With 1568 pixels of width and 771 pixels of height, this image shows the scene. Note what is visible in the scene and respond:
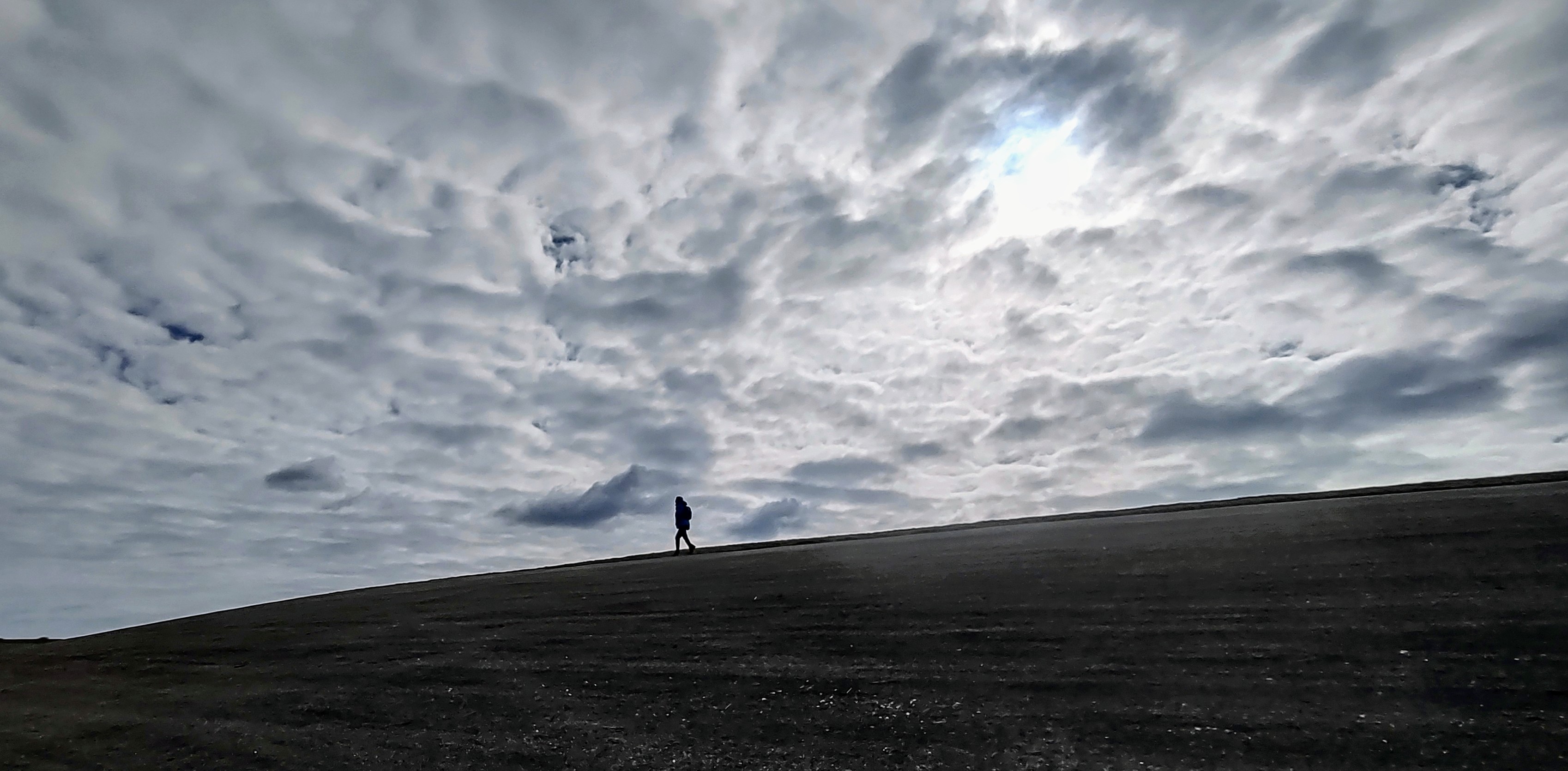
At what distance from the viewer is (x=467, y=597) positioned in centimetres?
1350

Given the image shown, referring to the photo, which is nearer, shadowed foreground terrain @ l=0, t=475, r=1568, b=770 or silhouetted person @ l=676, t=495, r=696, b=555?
shadowed foreground terrain @ l=0, t=475, r=1568, b=770

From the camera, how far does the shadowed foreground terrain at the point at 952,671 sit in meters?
4.57

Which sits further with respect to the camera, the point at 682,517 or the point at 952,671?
the point at 682,517

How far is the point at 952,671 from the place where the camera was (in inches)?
239

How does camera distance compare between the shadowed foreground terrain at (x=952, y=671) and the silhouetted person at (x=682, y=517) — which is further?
the silhouetted person at (x=682, y=517)

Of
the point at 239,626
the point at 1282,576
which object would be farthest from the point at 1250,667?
the point at 239,626

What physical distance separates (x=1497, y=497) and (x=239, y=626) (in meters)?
19.5

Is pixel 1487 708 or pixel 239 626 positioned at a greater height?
pixel 239 626

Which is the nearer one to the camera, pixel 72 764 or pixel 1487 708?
pixel 1487 708

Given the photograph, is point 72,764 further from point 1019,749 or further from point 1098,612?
point 1098,612

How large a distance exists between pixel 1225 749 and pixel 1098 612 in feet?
10.6

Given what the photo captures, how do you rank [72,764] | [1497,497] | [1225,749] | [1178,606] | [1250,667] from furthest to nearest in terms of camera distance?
[1497,497] → [1178,606] → [72,764] → [1250,667] → [1225,749]

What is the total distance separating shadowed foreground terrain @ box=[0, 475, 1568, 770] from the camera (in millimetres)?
4574

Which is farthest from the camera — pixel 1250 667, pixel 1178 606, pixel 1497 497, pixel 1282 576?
pixel 1497 497
